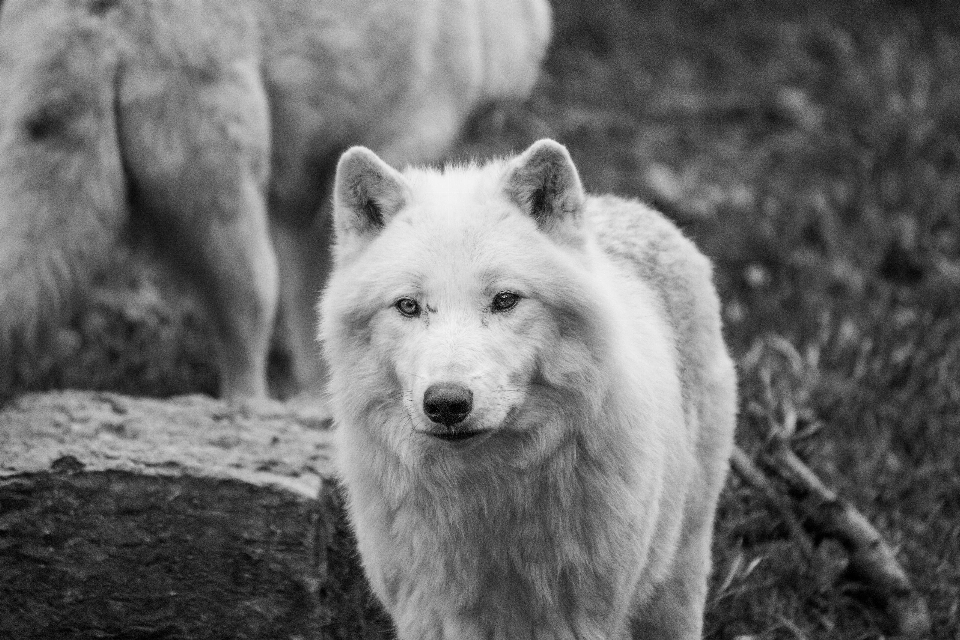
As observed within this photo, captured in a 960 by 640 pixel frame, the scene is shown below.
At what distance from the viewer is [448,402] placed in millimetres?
2947

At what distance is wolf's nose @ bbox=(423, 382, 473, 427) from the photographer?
295 centimetres

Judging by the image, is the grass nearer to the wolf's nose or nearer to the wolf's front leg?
the wolf's front leg

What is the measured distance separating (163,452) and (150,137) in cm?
169

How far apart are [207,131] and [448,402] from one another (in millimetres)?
2708

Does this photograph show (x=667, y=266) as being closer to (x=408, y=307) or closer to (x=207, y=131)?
(x=408, y=307)

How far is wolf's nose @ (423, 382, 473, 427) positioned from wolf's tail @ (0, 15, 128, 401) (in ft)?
8.25

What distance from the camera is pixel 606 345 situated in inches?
131

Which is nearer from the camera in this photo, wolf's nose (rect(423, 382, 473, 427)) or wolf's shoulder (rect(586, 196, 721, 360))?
wolf's nose (rect(423, 382, 473, 427))

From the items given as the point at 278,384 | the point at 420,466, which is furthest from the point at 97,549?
the point at 278,384

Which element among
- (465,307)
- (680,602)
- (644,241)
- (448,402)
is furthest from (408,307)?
(680,602)

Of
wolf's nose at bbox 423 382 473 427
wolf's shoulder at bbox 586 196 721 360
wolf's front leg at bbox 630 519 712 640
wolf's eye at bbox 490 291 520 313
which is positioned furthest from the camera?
wolf's shoulder at bbox 586 196 721 360

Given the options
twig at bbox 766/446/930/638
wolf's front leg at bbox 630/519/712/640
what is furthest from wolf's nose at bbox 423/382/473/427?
twig at bbox 766/446/930/638

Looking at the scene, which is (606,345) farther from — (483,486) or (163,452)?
(163,452)

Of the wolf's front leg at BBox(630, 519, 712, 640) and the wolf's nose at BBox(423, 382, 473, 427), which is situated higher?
the wolf's nose at BBox(423, 382, 473, 427)
